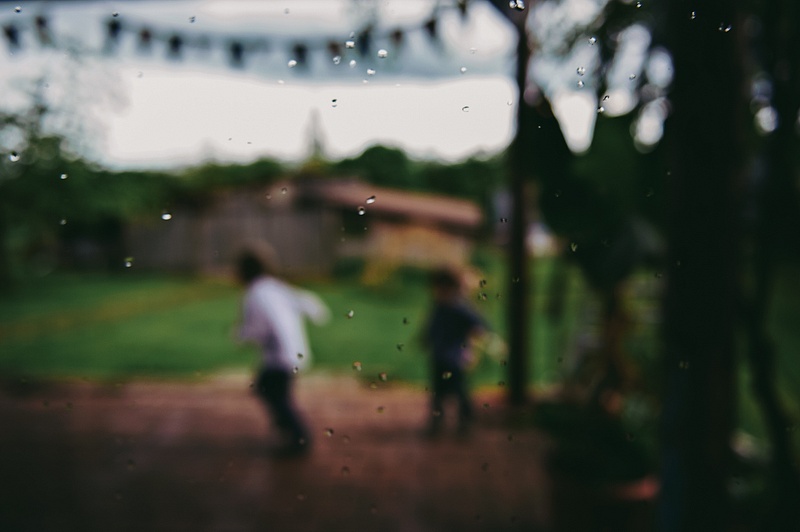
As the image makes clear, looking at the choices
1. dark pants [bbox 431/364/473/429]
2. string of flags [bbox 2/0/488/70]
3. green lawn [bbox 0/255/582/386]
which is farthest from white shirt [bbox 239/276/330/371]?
string of flags [bbox 2/0/488/70]

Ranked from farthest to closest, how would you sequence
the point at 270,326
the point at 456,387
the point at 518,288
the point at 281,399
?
the point at 518,288 < the point at 456,387 < the point at 281,399 < the point at 270,326

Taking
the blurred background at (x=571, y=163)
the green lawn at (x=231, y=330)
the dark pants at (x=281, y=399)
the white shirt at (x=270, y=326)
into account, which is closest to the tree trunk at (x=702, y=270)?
the blurred background at (x=571, y=163)

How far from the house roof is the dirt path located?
848 millimetres

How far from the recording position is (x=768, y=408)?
1438 mm

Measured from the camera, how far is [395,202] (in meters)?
2.12

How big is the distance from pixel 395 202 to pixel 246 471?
2038 mm

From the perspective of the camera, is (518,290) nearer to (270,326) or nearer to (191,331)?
(270,326)

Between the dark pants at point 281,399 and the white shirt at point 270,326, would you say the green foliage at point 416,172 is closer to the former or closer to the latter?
the white shirt at point 270,326

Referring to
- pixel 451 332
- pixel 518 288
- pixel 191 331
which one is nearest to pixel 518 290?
pixel 518 288

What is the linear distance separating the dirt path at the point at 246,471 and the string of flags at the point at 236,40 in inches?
53.3

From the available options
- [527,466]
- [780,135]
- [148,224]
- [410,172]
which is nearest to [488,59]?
[410,172]

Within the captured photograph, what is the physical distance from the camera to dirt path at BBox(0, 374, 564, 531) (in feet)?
8.75

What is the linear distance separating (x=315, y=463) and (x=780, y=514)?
2495 millimetres

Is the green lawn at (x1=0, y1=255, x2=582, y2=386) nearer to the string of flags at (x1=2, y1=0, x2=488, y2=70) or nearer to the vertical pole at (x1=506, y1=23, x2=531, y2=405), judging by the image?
the vertical pole at (x1=506, y1=23, x2=531, y2=405)
